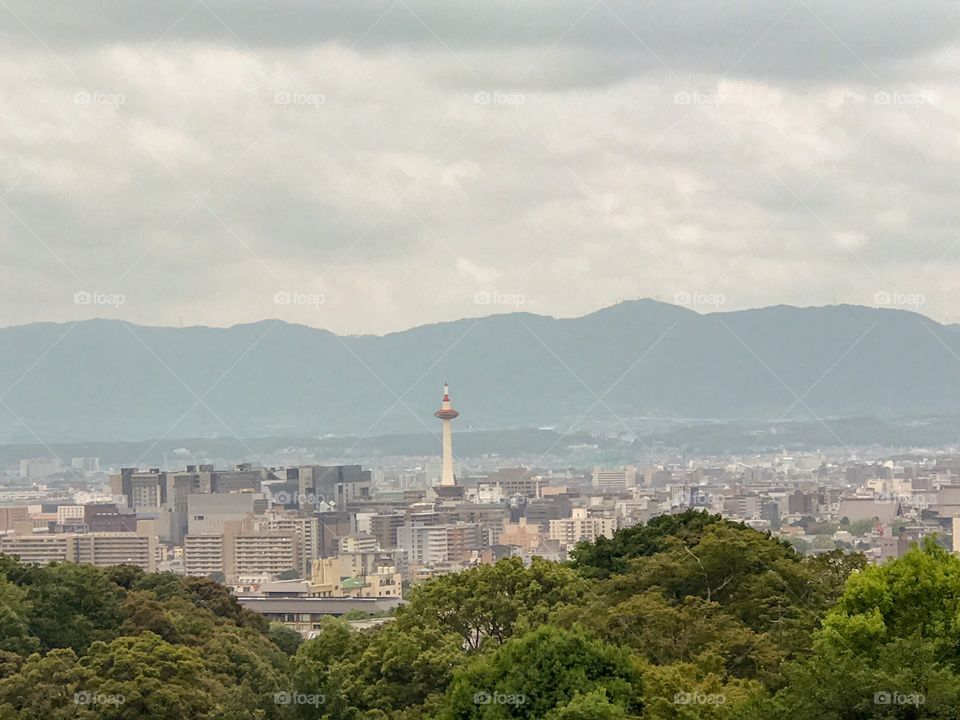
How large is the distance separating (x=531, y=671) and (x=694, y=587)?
362 inches

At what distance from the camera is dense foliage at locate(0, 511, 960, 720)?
1820cm

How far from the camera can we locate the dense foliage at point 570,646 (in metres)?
18.2

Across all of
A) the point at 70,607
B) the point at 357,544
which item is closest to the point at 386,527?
the point at 357,544

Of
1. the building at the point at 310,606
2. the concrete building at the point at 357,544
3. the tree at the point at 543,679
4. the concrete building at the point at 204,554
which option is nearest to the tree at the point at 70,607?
the tree at the point at 543,679

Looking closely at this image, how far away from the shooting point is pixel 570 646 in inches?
771

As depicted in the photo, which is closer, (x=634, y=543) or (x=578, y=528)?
(x=634, y=543)

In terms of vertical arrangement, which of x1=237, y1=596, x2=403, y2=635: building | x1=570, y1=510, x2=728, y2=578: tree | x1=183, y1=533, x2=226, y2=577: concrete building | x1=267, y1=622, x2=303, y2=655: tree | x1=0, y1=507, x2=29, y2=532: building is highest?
x1=0, y1=507, x2=29, y2=532: building

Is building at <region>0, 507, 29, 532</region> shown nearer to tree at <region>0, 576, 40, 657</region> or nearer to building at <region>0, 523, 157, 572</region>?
building at <region>0, 523, 157, 572</region>

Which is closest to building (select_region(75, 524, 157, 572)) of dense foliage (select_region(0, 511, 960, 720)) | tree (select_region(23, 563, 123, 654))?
dense foliage (select_region(0, 511, 960, 720))

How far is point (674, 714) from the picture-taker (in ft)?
61.0

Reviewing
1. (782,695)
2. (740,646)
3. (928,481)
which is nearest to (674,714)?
(782,695)

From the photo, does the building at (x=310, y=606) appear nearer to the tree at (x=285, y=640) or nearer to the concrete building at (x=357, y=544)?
the tree at (x=285, y=640)

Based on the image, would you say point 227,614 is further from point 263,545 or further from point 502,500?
point 502,500

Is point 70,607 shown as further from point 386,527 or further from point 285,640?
point 386,527
